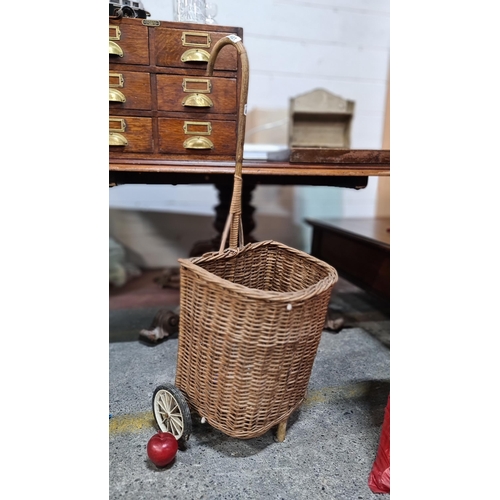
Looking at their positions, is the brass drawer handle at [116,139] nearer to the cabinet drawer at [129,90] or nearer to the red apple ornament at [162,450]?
the cabinet drawer at [129,90]

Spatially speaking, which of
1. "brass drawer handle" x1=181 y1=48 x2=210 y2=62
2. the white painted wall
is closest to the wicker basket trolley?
"brass drawer handle" x1=181 y1=48 x2=210 y2=62

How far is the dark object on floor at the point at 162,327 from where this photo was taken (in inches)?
54.5

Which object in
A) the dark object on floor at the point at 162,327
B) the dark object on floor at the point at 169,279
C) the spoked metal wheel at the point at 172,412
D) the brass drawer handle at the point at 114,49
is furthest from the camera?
the dark object on floor at the point at 169,279

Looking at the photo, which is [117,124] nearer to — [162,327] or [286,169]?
[286,169]

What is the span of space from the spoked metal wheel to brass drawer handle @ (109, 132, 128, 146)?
26.2 inches

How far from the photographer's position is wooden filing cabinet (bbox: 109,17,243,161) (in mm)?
1089

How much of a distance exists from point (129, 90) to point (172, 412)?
861 millimetres

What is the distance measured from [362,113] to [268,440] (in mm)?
1886

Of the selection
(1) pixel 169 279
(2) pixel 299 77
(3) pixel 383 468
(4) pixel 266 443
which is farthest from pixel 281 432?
(2) pixel 299 77

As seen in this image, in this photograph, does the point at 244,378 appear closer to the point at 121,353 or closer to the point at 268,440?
the point at 268,440

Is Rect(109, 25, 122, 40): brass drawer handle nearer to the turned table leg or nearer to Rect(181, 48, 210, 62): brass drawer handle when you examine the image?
Rect(181, 48, 210, 62): brass drawer handle

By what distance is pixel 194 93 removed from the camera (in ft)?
3.74

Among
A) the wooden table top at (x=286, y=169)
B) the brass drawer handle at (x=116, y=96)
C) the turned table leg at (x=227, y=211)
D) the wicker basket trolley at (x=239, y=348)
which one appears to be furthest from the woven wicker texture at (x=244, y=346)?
the turned table leg at (x=227, y=211)

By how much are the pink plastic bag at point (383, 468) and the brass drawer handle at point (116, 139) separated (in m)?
0.96
